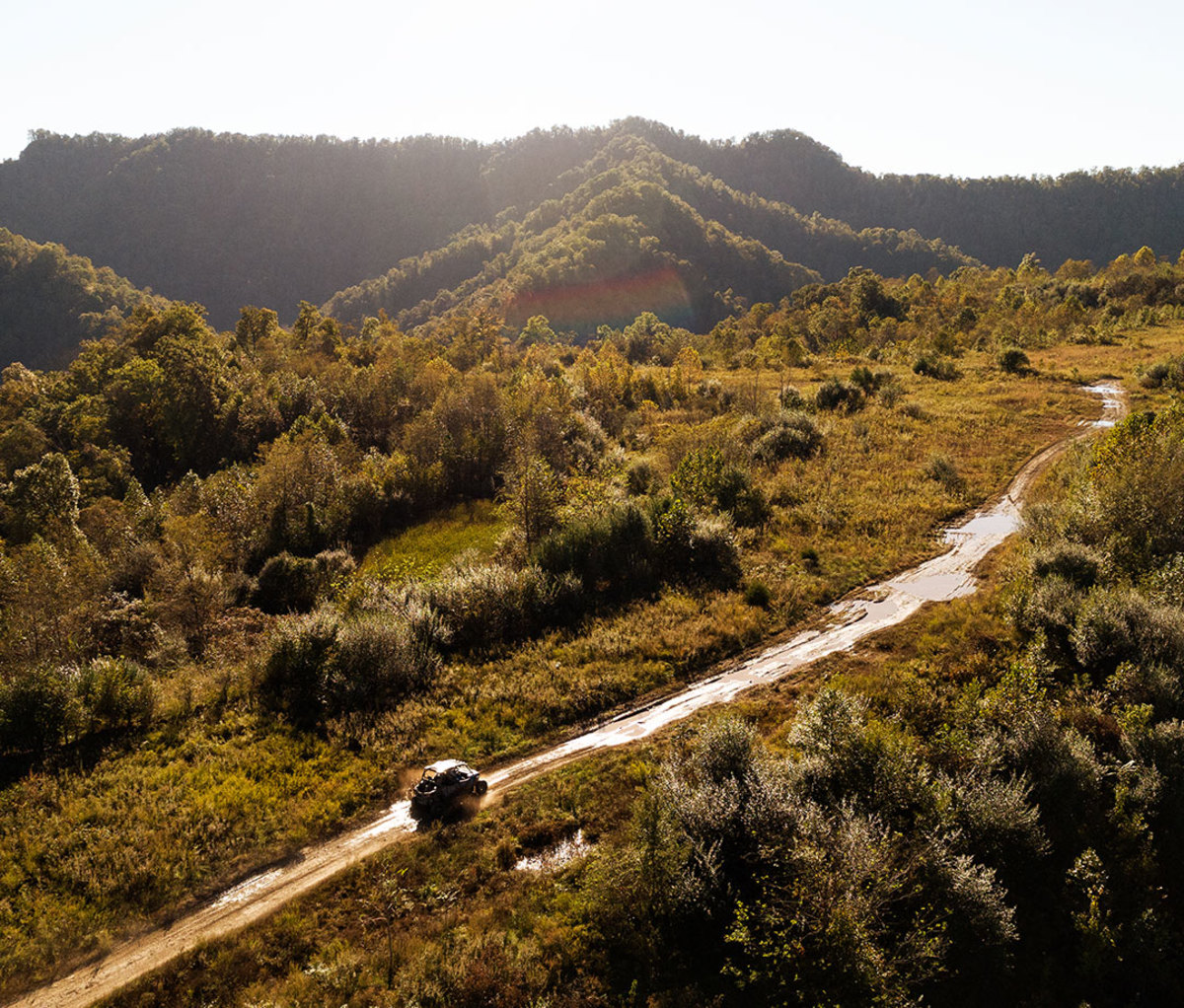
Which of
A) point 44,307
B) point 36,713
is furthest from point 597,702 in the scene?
point 44,307

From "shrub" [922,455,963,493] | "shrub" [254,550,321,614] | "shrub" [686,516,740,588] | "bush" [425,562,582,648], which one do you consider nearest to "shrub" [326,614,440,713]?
"bush" [425,562,582,648]

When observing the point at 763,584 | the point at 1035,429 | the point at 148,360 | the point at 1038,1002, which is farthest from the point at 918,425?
the point at 148,360

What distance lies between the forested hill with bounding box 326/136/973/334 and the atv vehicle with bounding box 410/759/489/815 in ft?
382

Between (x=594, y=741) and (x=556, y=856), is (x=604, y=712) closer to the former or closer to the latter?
(x=594, y=741)

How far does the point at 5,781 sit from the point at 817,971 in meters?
18.3

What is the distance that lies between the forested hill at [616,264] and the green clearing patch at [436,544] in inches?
3672

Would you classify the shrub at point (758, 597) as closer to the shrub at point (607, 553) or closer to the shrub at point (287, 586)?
the shrub at point (607, 553)

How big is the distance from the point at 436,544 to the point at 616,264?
122m

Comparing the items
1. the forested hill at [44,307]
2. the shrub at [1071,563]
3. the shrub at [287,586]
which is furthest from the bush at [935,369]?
the forested hill at [44,307]

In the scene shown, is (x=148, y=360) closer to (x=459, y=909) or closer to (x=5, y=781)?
(x=5, y=781)

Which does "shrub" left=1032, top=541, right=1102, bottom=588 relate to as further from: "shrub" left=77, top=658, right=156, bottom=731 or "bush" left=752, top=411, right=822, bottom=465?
"shrub" left=77, top=658, right=156, bottom=731

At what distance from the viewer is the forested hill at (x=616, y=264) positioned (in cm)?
13000

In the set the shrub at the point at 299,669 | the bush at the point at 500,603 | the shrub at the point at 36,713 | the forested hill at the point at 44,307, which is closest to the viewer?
the shrub at the point at 36,713

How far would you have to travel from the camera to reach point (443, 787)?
45.8 ft
